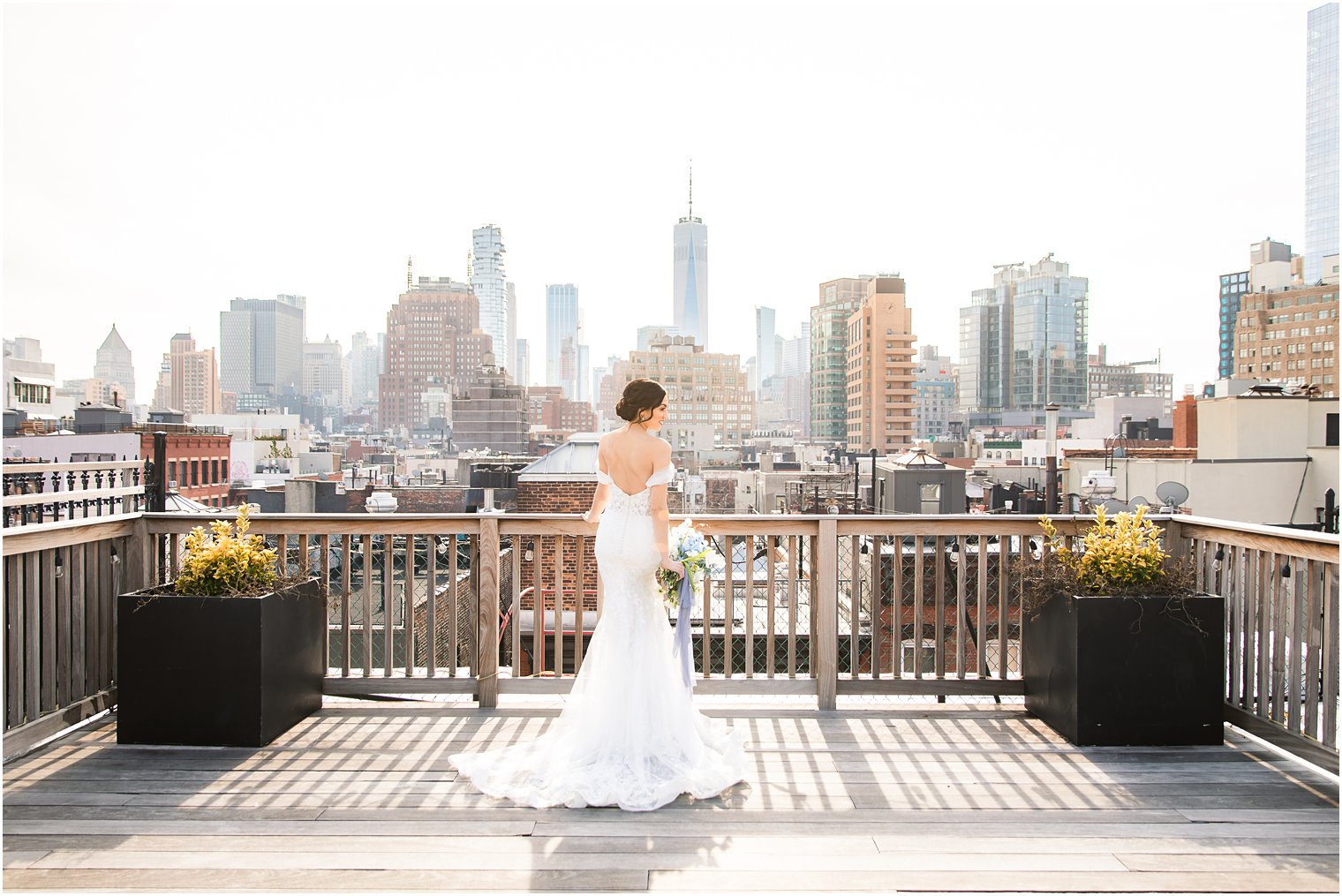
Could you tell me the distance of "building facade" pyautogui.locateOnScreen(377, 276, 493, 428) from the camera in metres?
119

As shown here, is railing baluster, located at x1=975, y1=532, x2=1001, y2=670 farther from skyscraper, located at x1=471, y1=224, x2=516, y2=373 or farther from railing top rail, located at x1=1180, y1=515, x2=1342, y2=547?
skyscraper, located at x1=471, y1=224, x2=516, y2=373

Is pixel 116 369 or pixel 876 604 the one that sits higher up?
pixel 116 369

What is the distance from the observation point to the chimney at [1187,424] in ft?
83.4

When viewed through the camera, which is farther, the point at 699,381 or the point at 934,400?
the point at 934,400

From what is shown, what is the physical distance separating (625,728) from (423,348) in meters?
124

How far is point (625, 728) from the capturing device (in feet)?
10.9

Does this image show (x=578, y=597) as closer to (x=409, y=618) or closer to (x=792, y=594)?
(x=409, y=618)

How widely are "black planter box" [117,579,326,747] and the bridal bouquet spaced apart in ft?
5.49

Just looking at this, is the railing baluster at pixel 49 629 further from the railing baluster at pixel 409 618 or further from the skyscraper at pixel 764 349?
the skyscraper at pixel 764 349

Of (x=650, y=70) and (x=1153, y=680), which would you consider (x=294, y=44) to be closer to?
(x=650, y=70)

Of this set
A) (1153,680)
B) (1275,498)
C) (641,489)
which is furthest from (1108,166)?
(1275,498)

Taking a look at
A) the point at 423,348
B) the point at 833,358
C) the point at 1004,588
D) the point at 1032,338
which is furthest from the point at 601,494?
the point at 423,348

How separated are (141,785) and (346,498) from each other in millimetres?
34982

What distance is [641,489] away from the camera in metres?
3.50
